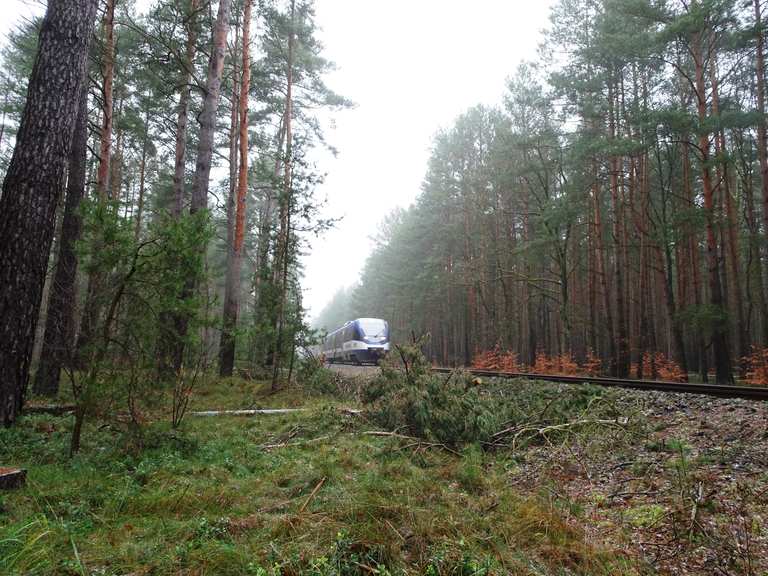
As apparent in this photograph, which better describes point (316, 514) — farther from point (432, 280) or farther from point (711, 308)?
point (432, 280)

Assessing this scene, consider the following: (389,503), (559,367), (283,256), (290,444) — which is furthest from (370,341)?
(389,503)

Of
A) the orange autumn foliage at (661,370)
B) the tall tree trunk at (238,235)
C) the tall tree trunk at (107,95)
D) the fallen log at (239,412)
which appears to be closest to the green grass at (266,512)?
the fallen log at (239,412)

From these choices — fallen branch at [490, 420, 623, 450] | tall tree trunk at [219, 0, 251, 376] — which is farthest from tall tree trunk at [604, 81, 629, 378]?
tall tree trunk at [219, 0, 251, 376]

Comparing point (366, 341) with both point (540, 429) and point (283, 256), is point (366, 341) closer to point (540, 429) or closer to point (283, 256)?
point (283, 256)

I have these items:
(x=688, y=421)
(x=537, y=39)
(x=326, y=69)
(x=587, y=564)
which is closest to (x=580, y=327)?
(x=537, y=39)

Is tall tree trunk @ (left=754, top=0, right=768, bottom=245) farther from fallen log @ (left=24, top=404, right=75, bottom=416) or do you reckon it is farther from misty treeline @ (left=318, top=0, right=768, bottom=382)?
fallen log @ (left=24, top=404, right=75, bottom=416)

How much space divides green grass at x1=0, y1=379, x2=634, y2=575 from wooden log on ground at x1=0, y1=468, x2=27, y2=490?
9 centimetres

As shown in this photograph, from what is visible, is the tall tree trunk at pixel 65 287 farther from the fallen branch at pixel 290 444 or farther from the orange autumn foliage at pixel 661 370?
the orange autumn foliage at pixel 661 370

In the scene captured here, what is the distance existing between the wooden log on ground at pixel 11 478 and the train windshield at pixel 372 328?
68.5 feet

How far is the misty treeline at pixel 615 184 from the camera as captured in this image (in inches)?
545

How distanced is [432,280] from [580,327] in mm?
9799

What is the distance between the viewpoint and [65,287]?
5.80 meters

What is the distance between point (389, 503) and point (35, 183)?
17.3 feet

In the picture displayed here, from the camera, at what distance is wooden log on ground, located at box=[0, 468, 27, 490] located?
3152 millimetres
